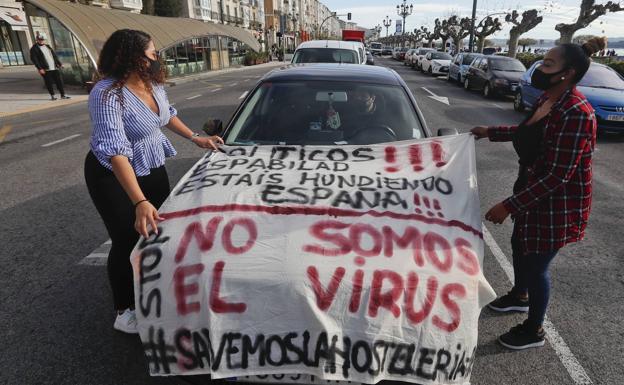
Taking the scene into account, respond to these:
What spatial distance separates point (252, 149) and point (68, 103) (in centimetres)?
1517

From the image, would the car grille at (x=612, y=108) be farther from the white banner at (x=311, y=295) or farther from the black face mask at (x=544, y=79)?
the white banner at (x=311, y=295)

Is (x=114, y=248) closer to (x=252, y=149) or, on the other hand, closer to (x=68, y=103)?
(x=252, y=149)

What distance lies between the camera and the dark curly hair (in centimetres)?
228

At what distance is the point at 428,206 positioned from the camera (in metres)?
2.15

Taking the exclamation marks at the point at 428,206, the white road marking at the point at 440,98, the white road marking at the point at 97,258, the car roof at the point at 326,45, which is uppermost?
the car roof at the point at 326,45

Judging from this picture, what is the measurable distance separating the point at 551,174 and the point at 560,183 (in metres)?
0.07

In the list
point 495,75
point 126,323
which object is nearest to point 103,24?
point 495,75

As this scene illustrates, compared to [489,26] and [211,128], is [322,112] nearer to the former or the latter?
[211,128]

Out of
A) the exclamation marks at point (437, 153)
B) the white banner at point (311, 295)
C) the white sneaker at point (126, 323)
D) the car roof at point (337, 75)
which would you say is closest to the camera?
the white banner at point (311, 295)

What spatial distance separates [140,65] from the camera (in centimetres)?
235

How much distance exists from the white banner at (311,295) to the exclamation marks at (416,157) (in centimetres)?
55

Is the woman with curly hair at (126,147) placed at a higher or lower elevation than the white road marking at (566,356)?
higher

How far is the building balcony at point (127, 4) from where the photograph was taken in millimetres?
39406

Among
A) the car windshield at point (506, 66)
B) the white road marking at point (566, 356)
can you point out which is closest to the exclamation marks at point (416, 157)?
the white road marking at point (566, 356)
